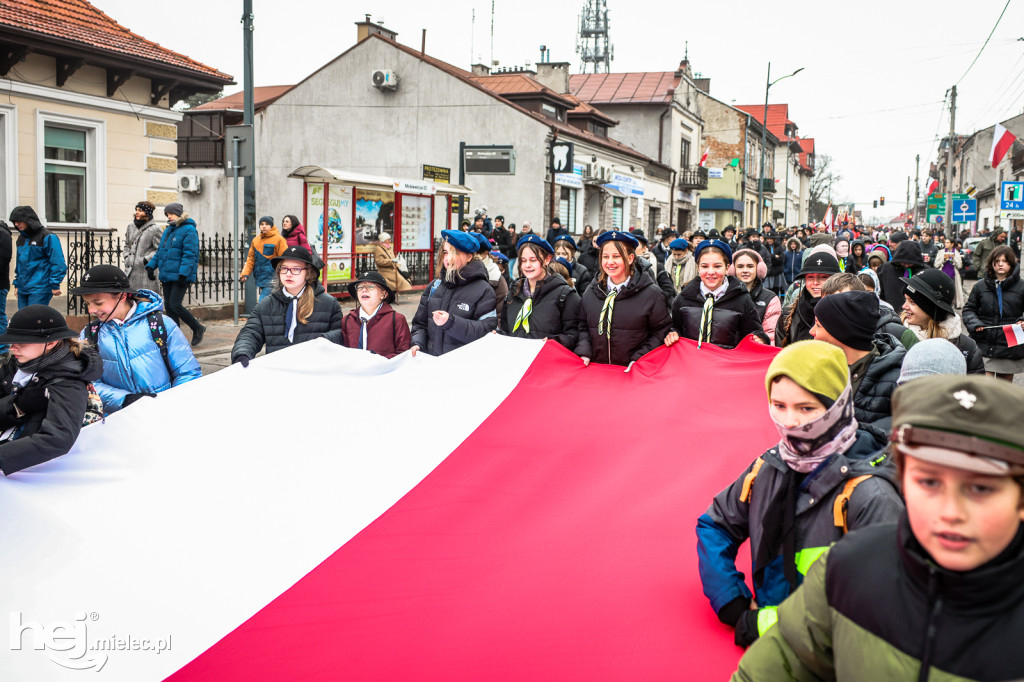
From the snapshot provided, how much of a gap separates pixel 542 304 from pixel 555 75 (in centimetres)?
3923

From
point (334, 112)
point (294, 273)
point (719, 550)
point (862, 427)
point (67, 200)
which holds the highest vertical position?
point (334, 112)

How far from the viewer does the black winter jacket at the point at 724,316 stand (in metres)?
6.97

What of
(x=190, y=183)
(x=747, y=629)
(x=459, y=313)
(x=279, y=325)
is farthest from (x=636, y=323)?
(x=190, y=183)

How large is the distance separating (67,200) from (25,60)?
8.58 ft

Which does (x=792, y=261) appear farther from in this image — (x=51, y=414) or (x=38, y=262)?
(x=51, y=414)

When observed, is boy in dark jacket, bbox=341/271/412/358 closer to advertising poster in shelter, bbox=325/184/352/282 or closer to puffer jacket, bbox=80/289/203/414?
puffer jacket, bbox=80/289/203/414

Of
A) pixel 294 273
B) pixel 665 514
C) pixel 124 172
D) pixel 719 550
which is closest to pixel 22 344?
pixel 294 273

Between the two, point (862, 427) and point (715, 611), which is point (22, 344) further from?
point (862, 427)

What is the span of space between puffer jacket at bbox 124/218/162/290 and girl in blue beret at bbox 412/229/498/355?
284 inches

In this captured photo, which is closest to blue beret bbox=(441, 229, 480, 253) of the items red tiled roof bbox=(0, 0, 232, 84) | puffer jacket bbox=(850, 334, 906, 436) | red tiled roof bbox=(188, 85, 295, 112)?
puffer jacket bbox=(850, 334, 906, 436)

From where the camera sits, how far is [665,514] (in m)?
4.12

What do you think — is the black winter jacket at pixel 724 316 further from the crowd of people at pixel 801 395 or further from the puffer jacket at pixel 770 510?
the puffer jacket at pixel 770 510

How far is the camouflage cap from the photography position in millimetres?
1595

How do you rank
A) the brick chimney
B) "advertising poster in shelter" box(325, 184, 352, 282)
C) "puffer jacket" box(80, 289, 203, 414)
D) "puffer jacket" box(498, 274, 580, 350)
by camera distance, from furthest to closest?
the brick chimney, "advertising poster in shelter" box(325, 184, 352, 282), "puffer jacket" box(498, 274, 580, 350), "puffer jacket" box(80, 289, 203, 414)
